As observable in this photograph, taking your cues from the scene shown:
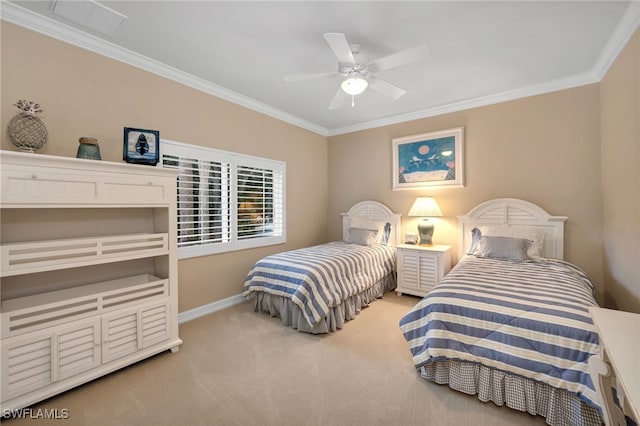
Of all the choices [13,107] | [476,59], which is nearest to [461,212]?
[476,59]

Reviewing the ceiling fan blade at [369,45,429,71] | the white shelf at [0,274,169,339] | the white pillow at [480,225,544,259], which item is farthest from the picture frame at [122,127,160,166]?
the white pillow at [480,225,544,259]

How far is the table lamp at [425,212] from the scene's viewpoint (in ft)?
12.6

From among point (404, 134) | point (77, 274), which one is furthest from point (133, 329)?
point (404, 134)

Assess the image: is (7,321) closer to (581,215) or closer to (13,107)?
(13,107)

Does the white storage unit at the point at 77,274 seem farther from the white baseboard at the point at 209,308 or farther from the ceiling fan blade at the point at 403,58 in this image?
the ceiling fan blade at the point at 403,58

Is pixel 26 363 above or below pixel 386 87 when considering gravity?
below

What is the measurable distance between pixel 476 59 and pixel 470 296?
2.35 meters

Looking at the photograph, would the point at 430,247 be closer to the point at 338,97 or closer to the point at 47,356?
the point at 338,97

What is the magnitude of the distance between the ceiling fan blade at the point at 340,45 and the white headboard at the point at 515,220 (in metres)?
2.71

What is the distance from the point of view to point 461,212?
12.8 feet

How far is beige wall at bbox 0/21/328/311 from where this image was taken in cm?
214

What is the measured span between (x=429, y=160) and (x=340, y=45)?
264 cm

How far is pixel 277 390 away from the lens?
77.3 inches

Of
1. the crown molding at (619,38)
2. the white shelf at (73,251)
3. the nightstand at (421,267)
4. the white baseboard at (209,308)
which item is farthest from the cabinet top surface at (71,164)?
the crown molding at (619,38)
